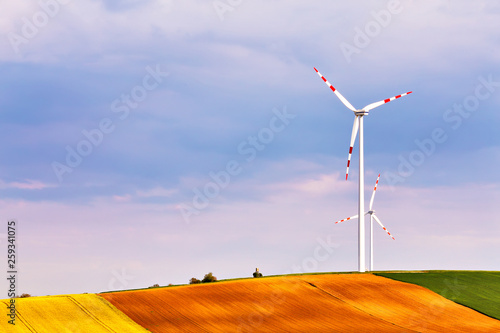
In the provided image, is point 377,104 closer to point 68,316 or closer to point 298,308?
point 298,308

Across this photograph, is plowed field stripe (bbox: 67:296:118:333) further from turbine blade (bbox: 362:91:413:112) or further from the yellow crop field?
turbine blade (bbox: 362:91:413:112)

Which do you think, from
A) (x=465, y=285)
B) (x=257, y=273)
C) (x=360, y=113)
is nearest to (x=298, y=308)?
(x=257, y=273)

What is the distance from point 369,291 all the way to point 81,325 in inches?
1191

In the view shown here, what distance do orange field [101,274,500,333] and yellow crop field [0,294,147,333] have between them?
147cm

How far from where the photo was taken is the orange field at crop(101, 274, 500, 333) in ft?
182

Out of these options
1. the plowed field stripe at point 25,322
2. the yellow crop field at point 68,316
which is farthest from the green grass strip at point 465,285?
the plowed field stripe at point 25,322

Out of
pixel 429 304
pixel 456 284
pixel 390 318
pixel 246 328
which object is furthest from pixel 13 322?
pixel 456 284

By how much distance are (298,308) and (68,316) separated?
2025 centimetres

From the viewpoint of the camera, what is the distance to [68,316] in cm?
5600

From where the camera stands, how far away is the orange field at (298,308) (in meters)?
55.4

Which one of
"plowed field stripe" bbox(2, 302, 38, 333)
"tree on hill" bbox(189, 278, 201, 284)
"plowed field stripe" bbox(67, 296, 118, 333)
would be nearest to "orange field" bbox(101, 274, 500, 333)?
"plowed field stripe" bbox(67, 296, 118, 333)

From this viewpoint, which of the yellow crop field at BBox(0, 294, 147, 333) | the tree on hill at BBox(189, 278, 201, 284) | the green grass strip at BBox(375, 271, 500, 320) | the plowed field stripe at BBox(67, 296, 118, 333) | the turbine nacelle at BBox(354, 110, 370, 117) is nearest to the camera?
the yellow crop field at BBox(0, 294, 147, 333)

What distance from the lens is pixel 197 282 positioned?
76.8m

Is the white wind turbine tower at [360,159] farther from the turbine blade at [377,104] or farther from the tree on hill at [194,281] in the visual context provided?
the tree on hill at [194,281]
